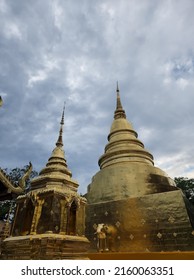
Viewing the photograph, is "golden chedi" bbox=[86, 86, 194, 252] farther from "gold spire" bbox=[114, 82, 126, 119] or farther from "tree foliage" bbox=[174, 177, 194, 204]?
"tree foliage" bbox=[174, 177, 194, 204]

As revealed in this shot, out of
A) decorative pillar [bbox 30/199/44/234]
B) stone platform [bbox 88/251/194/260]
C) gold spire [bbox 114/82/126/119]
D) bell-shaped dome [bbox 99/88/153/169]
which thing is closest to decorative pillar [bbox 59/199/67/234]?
decorative pillar [bbox 30/199/44/234]

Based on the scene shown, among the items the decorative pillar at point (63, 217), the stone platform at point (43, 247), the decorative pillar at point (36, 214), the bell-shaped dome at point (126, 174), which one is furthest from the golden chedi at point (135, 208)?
the decorative pillar at point (36, 214)

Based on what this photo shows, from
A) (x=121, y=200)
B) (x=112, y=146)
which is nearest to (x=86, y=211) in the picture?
(x=121, y=200)

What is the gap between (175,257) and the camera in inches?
291

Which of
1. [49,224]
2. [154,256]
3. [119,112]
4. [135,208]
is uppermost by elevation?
[119,112]

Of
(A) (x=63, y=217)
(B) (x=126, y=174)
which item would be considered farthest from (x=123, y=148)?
(A) (x=63, y=217)

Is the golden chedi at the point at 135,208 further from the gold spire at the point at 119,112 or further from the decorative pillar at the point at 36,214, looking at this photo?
the gold spire at the point at 119,112

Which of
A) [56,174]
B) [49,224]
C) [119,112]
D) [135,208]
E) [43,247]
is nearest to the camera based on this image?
[43,247]

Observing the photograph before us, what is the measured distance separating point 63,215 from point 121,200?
3.53 m

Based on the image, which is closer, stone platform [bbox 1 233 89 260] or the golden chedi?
stone platform [bbox 1 233 89 260]

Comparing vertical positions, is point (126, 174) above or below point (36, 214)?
above

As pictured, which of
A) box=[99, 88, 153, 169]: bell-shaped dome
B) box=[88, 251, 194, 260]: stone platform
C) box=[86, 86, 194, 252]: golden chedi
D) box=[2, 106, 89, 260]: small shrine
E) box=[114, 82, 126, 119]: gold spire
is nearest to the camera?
box=[88, 251, 194, 260]: stone platform

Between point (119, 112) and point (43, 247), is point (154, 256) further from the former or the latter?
point (119, 112)

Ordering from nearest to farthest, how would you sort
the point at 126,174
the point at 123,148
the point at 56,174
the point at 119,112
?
the point at 56,174
the point at 126,174
the point at 123,148
the point at 119,112
